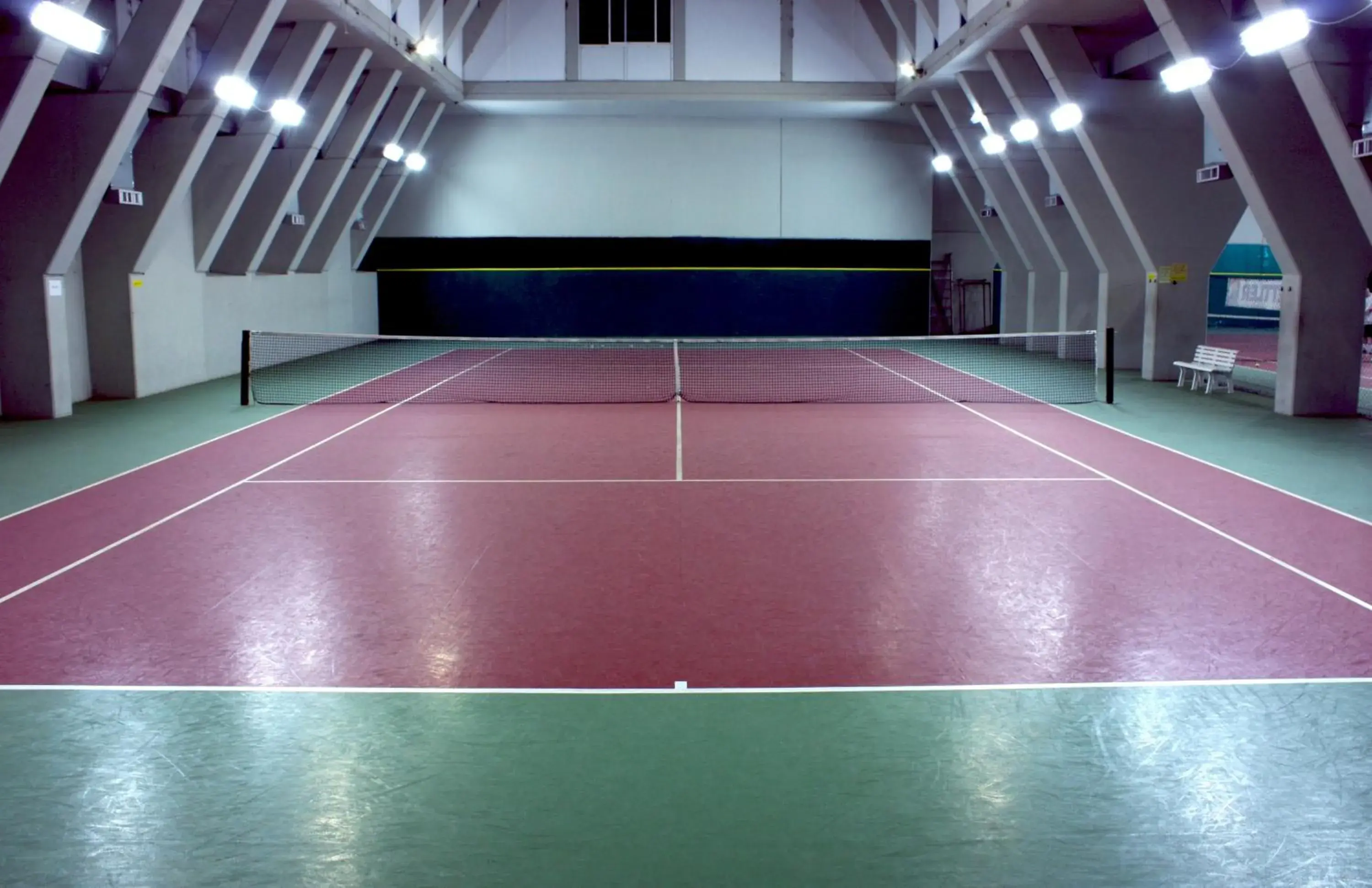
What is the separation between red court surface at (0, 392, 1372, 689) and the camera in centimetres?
650

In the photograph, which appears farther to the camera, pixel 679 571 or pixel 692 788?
pixel 679 571

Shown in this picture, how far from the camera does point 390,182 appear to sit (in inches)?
1196

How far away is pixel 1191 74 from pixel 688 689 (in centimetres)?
1278

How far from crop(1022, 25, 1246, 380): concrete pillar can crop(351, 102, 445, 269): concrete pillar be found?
15.9 metres

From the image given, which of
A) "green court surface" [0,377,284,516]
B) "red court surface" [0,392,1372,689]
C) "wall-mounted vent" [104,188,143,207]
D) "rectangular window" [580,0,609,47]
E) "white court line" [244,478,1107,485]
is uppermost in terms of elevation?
"rectangular window" [580,0,609,47]

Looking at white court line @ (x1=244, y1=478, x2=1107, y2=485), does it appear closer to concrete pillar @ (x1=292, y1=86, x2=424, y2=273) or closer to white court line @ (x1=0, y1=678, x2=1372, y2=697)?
white court line @ (x1=0, y1=678, x2=1372, y2=697)

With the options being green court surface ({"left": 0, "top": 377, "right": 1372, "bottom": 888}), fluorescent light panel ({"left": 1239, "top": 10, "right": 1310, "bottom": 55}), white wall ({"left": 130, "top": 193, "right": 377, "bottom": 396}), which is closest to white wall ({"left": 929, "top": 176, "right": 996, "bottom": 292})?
white wall ({"left": 130, "top": 193, "right": 377, "bottom": 396})

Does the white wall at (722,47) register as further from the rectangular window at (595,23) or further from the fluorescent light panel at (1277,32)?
the fluorescent light panel at (1277,32)

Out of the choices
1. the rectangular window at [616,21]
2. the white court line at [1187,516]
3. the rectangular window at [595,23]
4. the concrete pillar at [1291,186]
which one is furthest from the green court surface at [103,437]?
the rectangular window at [616,21]

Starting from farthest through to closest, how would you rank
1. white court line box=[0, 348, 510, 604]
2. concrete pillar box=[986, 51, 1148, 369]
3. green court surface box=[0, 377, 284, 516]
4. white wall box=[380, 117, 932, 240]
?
white wall box=[380, 117, 932, 240] < concrete pillar box=[986, 51, 1148, 369] < green court surface box=[0, 377, 284, 516] < white court line box=[0, 348, 510, 604]

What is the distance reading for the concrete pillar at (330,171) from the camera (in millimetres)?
24656

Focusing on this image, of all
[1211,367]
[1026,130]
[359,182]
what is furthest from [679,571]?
[359,182]

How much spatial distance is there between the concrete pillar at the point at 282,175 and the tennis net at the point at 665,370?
1.76 m

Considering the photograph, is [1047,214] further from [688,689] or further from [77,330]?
[688,689]
